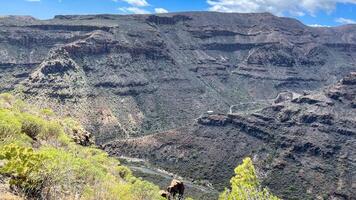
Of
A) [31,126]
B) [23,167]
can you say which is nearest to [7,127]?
[23,167]

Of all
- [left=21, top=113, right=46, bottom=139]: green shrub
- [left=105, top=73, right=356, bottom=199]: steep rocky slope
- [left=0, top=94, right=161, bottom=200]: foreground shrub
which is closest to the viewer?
[left=0, top=94, right=161, bottom=200]: foreground shrub

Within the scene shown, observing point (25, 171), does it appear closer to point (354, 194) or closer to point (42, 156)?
point (42, 156)

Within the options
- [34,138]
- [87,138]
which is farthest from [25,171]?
[87,138]

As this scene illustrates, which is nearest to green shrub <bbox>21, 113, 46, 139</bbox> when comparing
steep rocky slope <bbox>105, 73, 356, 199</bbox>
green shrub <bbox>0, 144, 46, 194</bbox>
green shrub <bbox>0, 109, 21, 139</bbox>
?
green shrub <bbox>0, 109, 21, 139</bbox>

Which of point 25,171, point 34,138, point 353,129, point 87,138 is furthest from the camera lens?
point 353,129

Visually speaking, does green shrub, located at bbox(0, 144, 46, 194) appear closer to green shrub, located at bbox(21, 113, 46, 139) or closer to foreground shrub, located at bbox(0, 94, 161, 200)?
foreground shrub, located at bbox(0, 94, 161, 200)

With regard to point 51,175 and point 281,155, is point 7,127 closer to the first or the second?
point 51,175

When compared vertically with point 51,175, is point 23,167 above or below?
above

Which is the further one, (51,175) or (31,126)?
(31,126)

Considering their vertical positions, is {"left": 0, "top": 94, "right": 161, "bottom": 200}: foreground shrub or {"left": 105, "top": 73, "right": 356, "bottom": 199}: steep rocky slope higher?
{"left": 0, "top": 94, "right": 161, "bottom": 200}: foreground shrub

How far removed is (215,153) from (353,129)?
186 ft

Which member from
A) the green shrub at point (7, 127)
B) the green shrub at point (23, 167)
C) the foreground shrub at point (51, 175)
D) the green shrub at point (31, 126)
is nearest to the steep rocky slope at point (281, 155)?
the green shrub at point (31, 126)

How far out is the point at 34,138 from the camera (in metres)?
61.6

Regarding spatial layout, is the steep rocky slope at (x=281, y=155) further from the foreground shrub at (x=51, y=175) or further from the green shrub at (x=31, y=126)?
the foreground shrub at (x=51, y=175)
